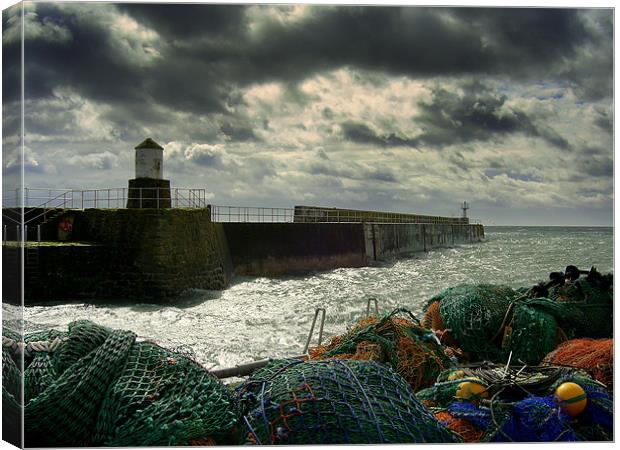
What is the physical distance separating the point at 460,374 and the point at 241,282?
1332 cm

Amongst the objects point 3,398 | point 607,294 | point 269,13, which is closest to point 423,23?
point 269,13

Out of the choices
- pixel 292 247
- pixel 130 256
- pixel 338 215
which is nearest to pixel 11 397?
pixel 130 256

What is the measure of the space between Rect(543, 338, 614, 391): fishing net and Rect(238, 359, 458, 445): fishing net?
135 centimetres

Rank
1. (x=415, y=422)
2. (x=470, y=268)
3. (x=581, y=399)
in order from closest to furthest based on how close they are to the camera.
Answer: (x=415, y=422) < (x=581, y=399) < (x=470, y=268)

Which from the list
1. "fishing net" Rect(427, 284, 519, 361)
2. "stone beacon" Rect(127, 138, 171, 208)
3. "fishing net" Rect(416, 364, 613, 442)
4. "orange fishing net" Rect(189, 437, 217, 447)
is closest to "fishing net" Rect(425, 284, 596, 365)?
"fishing net" Rect(427, 284, 519, 361)

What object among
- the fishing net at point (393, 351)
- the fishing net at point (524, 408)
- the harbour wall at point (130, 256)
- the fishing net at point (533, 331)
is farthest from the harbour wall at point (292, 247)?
the fishing net at point (524, 408)

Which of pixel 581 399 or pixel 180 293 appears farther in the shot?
pixel 180 293

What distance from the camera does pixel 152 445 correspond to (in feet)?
9.05

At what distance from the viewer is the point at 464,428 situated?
2.93 meters

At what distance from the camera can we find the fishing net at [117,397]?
2670mm

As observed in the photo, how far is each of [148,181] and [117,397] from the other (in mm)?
12258

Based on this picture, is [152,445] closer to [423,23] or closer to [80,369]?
[80,369]

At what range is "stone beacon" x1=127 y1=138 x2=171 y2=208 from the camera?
14.3 metres

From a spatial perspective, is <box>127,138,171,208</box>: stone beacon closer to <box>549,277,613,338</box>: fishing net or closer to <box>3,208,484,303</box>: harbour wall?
<box>3,208,484,303</box>: harbour wall
